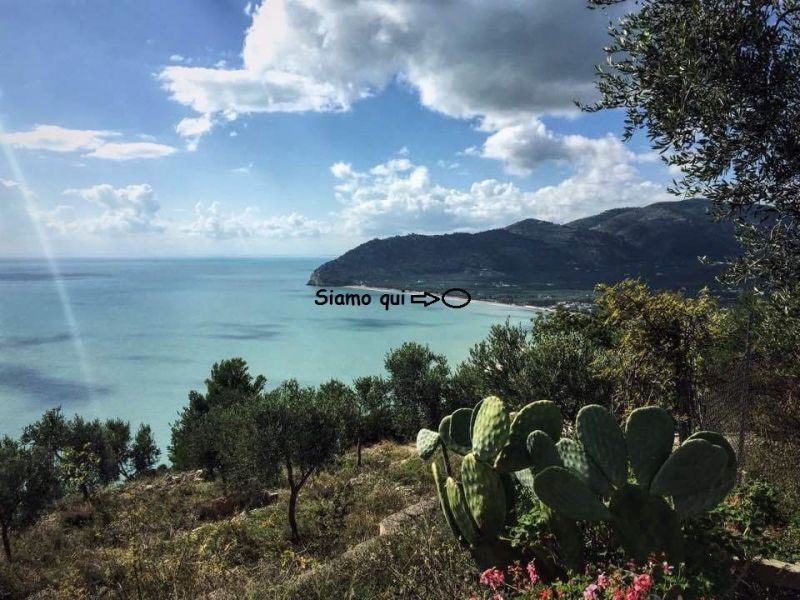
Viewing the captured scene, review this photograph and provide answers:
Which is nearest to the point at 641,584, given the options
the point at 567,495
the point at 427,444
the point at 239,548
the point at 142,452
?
the point at 567,495

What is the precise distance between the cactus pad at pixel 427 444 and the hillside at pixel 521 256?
14008 centimetres

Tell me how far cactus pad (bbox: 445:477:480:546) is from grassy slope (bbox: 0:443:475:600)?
0.97 ft

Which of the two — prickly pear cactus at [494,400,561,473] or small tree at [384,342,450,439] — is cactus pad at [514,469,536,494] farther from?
small tree at [384,342,450,439]

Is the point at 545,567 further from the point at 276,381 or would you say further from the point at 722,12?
the point at 276,381

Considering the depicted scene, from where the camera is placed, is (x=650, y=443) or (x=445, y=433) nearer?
(x=650, y=443)

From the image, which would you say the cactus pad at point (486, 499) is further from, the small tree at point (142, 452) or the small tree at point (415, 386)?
the small tree at point (142, 452)

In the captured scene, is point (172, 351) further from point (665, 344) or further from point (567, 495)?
point (567, 495)

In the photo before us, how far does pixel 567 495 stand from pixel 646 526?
2.06 ft

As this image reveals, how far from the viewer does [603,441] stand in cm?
423

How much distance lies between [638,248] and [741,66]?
608ft

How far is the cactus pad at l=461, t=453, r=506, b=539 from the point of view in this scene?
176 inches

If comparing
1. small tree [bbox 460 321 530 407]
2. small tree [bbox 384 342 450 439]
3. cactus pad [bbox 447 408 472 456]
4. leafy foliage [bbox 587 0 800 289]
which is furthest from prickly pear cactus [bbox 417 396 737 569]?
small tree [bbox 384 342 450 439]

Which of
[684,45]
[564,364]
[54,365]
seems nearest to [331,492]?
[564,364]

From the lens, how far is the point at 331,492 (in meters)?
17.8
